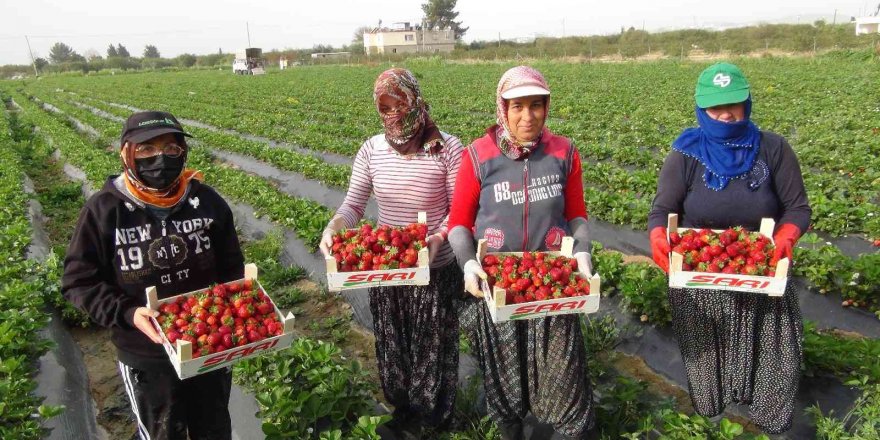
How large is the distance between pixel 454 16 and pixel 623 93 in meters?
69.1

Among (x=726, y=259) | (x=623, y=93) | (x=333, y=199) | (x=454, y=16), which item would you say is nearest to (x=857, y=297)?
(x=726, y=259)

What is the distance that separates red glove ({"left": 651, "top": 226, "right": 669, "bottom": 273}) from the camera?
114 inches

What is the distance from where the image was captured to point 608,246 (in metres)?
6.73

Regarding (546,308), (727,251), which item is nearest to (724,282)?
(727,251)

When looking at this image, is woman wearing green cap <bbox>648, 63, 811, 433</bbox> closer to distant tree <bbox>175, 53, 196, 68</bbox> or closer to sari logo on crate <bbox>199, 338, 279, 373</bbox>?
sari logo on crate <bbox>199, 338, 279, 373</bbox>

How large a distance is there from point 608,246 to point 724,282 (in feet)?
13.5

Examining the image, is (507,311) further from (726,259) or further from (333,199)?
(333,199)

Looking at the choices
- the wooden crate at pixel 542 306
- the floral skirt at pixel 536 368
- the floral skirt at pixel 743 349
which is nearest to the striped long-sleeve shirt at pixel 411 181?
the floral skirt at pixel 536 368

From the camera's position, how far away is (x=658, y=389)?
4055 mm

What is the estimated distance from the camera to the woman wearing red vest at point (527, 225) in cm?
274

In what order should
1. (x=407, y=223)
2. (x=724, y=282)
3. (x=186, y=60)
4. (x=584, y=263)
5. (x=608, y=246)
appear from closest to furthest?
(x=724, y=282), (x=584, y=263), (x=407, y=223), (x=608, y=246), (x=186, y=60)

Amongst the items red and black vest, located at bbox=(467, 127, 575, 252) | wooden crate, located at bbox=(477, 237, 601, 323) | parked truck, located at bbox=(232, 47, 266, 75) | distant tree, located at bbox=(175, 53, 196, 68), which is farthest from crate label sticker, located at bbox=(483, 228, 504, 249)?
distant tree, located at bbox=(175, 53, 196, 68)

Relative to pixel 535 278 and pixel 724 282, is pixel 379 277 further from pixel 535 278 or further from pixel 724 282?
pixel 724 282

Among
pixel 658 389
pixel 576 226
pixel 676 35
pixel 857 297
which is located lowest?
pixel 658 389
